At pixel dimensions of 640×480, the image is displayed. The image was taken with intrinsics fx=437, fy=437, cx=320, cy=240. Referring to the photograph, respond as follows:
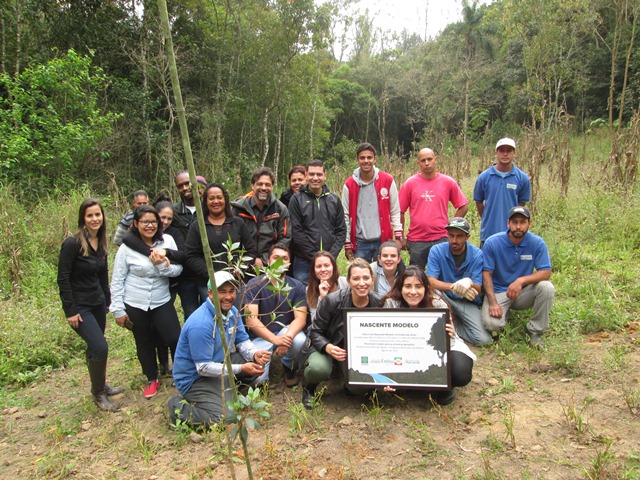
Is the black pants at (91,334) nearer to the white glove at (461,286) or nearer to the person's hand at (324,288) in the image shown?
the person's hand at (324,288)

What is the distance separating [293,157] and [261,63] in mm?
5133

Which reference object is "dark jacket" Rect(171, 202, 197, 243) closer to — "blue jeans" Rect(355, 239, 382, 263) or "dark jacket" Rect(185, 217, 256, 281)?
"dark jacket" Rect(185, 217, 256, 281)

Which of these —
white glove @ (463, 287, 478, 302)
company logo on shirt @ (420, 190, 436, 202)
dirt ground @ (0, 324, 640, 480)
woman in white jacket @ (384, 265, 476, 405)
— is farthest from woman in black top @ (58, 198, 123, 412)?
white glove @ (463, 287, 478, 302)

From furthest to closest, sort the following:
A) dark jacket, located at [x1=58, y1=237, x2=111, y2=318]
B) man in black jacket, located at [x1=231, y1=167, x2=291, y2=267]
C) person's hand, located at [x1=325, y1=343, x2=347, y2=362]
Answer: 1. man in black jacket, located at [x1=231, y1=167, x2=291, y2=267]
2. dark jacket, located at [x1=58, y1=237, x2=111, y2=318]
3. person's hand, located at [x1=325, y1=343, x2=347, y2=362]

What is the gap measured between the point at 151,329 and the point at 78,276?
2.33 feet

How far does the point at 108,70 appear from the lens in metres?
12.7

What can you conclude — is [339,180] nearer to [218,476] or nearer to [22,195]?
[22,195]

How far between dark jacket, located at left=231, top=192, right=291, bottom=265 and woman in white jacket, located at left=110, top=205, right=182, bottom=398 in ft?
2.53

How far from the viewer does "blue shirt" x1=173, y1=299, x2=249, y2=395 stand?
2975mm

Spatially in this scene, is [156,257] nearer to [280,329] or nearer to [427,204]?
[280,329]

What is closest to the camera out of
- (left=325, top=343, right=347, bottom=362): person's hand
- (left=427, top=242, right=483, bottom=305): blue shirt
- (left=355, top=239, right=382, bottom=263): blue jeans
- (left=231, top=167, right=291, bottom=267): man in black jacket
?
(left=325, top=343, right=347, bottom=362): person's hand

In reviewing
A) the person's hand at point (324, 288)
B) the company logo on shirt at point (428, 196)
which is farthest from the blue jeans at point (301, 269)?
the company logo on shirt at point (428, 196)

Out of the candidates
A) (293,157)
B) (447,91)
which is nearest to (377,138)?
(447,91)

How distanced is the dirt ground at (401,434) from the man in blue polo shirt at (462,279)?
12.7 inches
